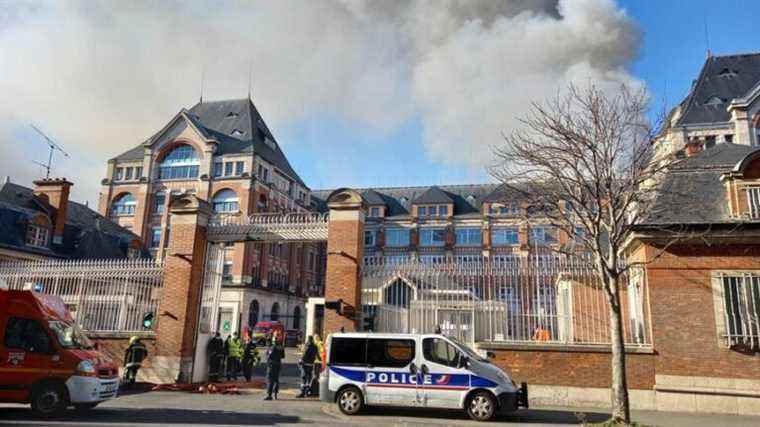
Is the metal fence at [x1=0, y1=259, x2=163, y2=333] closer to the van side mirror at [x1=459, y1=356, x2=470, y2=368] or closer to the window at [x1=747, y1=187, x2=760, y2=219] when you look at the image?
the van side mirror at [x1=459, y1=356, x2=470, y2=368]

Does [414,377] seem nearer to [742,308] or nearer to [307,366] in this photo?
[307,366]

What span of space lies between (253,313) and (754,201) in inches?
1633

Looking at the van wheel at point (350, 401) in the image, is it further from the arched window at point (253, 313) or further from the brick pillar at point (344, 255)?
the arched window at point (253, 313)

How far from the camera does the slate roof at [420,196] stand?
65.1 meters

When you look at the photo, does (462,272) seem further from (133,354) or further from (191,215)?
(133,354)

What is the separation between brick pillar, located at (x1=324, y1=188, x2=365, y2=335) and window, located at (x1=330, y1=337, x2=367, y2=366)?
232 cm

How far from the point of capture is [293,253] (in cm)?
5722

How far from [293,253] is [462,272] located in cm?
4441

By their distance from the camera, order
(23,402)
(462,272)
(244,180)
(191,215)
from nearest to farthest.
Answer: (23,402), (462,272), (191,215), (244,180)

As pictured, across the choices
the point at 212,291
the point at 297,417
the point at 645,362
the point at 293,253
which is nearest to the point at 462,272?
the point at 645,362

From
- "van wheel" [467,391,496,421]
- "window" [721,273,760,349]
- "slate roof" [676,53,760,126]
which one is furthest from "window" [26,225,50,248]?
"slate roof" [676,53,760,126]

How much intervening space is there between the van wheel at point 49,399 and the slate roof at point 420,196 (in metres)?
53.6

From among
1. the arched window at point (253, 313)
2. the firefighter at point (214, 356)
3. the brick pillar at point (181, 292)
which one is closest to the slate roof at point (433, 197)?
the arched window at point (253, 313)

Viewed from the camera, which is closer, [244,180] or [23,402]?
[23,402]
